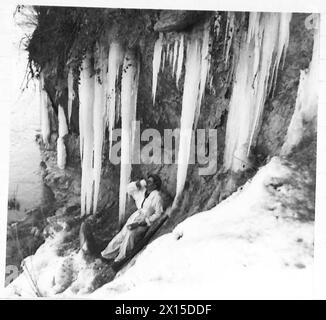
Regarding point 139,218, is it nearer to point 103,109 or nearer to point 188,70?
point 103,109

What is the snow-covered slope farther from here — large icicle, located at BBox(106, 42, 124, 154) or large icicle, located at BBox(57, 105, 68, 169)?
large icicle, located at BBox(106, 42, 124, 154)

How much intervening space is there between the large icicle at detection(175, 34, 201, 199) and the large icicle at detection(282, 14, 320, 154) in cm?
64

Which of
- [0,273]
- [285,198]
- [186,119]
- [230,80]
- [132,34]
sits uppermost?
[132,34]

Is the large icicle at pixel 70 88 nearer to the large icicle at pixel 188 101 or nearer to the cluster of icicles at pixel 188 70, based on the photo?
the cluster of icicles at pixel 188 70

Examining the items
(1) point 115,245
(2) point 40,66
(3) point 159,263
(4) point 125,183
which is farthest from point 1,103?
(3) point 159,263

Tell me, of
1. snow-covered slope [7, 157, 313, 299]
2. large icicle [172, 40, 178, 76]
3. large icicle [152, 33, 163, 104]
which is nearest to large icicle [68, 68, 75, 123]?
large icicle [152, 33, 163, 104]

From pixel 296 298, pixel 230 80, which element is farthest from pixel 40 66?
pixel 296 298

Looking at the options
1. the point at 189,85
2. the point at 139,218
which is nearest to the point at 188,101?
the point at 189,85

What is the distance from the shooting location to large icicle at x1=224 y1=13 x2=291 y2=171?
377cm

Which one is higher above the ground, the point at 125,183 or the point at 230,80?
the point at 230,80

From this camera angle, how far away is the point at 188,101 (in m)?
3.82

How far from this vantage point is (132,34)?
149 inches

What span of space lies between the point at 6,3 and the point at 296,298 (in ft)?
8.71
